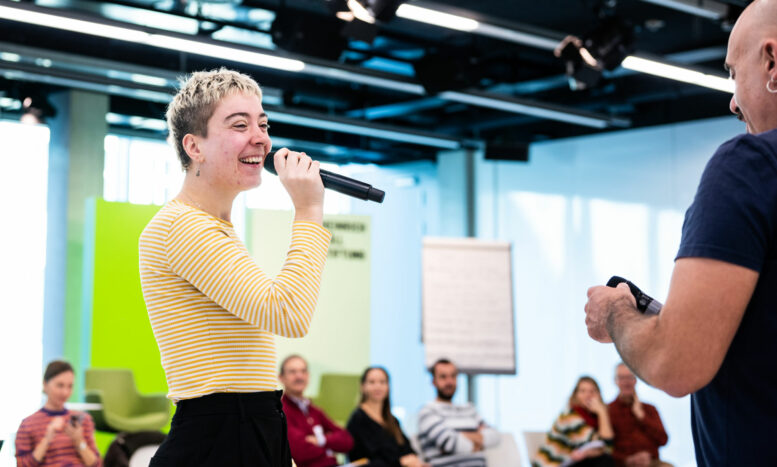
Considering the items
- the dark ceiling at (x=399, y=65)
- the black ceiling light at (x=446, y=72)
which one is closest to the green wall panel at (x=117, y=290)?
the dark ceiling at (x=399, y=65)

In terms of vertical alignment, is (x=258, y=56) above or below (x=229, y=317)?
above

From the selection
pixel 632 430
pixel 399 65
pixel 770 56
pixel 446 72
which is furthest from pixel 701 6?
pixel 770 56

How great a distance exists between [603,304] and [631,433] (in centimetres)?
625

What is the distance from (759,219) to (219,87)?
921mm

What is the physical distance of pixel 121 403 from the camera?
7.94 meters

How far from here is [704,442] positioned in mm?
1175

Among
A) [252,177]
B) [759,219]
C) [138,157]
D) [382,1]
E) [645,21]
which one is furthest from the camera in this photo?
[138,157]

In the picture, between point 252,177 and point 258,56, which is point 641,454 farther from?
point 252,177

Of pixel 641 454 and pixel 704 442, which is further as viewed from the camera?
pixel 641 454

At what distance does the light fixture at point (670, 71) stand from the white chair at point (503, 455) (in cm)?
299

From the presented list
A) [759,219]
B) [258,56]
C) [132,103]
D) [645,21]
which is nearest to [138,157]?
[132,103]

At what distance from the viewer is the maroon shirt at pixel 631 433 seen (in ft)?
23.1

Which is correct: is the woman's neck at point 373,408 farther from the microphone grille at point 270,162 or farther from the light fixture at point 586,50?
the microphone grille at point 270,162

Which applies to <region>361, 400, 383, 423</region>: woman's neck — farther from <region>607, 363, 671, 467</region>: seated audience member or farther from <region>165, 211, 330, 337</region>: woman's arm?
A: <region>165, 211, 330, 337</region>: woman's arm
